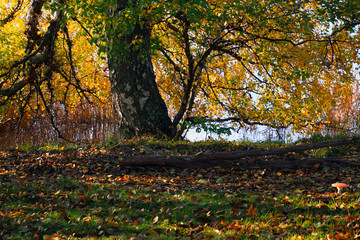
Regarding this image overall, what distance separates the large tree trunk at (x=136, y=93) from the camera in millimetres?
8609

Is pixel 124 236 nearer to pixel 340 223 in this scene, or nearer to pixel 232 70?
pixel 340 223

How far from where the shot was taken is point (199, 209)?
446 centimetres

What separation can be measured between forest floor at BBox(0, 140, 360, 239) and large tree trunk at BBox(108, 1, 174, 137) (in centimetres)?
117

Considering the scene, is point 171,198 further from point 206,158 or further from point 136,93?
point 136,93

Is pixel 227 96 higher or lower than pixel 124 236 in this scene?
higher

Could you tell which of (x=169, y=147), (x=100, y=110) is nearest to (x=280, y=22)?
(x=169, y=147)

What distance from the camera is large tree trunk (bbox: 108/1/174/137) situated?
861 centimetres

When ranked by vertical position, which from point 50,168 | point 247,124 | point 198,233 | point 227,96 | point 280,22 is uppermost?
point 280,22

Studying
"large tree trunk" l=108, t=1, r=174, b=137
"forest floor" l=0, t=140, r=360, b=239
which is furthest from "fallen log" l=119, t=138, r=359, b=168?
"large tree trunk" l=108, t=1, r=174, b=137

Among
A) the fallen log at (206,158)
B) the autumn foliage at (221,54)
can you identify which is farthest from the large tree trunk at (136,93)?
the fallen log at (206,158)

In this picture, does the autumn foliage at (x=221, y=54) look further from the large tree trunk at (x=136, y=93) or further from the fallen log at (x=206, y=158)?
the fallen log at (x=206, y=158)

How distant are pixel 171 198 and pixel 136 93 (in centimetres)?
417

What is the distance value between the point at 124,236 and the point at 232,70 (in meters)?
10.4

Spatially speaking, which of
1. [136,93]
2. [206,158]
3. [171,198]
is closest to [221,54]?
[136,93]
